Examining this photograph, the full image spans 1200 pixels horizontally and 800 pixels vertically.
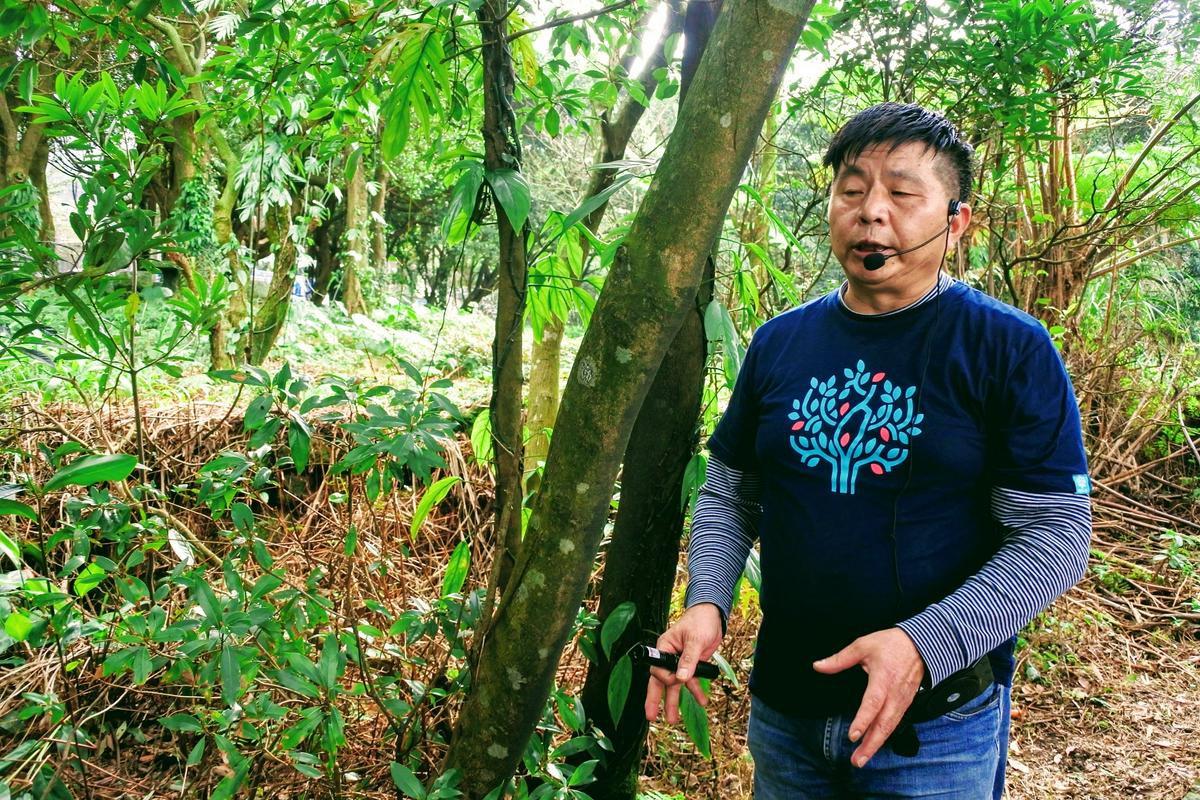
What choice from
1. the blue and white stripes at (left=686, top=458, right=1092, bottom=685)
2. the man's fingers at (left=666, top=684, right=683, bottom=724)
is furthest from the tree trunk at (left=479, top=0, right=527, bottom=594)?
the blue and white stripes at (left=686, top=458, right=1092, bottom=685)

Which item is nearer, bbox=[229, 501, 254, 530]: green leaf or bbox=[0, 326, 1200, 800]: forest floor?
bbox=[229, 501, 254, 530]: green leaf

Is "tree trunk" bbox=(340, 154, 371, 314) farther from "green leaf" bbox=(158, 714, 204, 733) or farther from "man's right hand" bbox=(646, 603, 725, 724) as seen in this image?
"man's right hand" bbox=(646, 603, 725, 724)

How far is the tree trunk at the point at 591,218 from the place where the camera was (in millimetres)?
3235

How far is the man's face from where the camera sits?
150 centimetres

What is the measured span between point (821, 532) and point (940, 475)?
0.81ft

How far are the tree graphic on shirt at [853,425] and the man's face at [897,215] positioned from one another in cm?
20

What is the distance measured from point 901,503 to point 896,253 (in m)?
0.47

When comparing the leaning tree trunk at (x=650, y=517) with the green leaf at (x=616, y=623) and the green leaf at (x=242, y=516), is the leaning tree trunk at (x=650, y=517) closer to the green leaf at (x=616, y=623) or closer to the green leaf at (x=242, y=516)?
the green leaf at (x=616, y=623)

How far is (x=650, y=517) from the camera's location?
2.12 m

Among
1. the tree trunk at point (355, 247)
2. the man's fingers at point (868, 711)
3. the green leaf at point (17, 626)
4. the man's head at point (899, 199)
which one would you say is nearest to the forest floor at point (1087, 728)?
the man's fingers at point (868, 711)

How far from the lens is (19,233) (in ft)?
5.03

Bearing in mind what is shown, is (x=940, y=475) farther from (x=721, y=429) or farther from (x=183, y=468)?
(x=183, y=468)

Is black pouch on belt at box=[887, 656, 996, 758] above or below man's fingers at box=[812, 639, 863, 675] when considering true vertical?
below

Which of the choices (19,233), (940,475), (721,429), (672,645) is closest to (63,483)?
(19,233)
